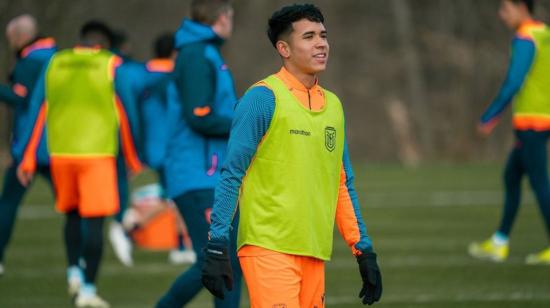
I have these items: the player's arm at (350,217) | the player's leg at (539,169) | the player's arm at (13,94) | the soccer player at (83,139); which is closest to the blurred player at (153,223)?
the player's arm at (13,94)

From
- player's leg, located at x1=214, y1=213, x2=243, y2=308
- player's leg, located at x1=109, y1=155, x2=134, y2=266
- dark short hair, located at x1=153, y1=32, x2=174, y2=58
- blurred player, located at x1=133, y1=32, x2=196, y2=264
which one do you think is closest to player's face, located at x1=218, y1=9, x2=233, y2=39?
player's leg, located at x1=214, y1=213, x2=243, y2=308

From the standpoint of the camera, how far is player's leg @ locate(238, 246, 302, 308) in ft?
21.6

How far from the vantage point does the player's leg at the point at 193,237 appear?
866 centimetres

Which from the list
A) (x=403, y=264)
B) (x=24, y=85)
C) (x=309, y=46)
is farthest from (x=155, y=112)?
Result: (x=309, y=46)

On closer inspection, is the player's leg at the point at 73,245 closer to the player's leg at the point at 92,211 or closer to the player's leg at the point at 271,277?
the player's leg at the point at 92,211

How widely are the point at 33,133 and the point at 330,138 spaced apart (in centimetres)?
477

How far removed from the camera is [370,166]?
3158cm

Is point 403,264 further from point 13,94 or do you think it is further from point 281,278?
point 281,278

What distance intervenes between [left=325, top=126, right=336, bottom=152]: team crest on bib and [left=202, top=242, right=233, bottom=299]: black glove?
74cm

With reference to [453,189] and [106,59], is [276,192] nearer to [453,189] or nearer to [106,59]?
[106,59]

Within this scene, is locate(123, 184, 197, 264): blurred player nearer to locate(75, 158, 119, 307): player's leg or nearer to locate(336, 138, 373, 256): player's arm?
locate(75, 158, 119, 307): player's leg

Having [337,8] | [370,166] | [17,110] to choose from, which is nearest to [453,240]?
[17,110]

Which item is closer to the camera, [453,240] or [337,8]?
[453,240]

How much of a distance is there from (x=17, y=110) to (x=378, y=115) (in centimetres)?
2328
